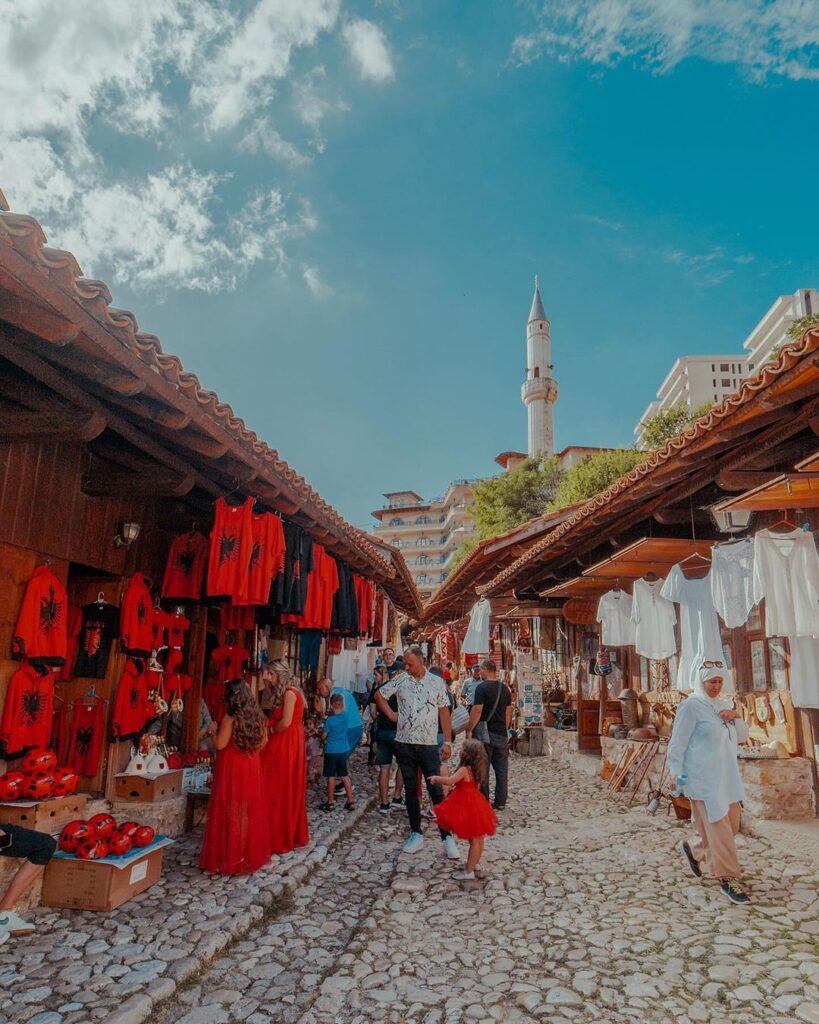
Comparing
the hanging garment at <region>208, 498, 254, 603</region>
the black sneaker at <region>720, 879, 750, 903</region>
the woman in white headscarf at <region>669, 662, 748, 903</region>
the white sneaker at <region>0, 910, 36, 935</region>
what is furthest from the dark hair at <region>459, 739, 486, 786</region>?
the white sneaker at <region>0, 910, 36, 935</region>

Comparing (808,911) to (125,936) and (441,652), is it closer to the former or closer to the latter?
(125,936)

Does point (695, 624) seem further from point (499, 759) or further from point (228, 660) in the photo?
point (228, 660)

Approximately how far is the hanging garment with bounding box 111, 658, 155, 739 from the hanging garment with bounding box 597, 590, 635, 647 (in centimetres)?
594

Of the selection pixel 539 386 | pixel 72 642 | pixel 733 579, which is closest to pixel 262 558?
pixel 72 642

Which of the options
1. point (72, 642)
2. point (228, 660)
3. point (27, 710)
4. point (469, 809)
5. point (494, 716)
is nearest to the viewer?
point (27, 710)

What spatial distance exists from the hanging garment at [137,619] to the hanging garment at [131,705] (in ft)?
0.63

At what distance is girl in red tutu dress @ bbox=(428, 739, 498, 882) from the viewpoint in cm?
532

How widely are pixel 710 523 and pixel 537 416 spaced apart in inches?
1570

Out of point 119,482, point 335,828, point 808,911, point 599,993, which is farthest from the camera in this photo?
point 335,828

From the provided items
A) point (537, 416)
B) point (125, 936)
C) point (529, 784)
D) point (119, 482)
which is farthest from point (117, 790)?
point (537, 416)

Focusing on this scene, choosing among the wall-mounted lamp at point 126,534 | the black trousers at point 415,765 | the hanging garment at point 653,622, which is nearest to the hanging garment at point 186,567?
the wall-mounted lamp at point 126,534

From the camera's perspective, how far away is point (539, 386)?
4778cm

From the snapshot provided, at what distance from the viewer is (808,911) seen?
443 centimetres

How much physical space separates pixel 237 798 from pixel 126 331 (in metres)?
3.67
